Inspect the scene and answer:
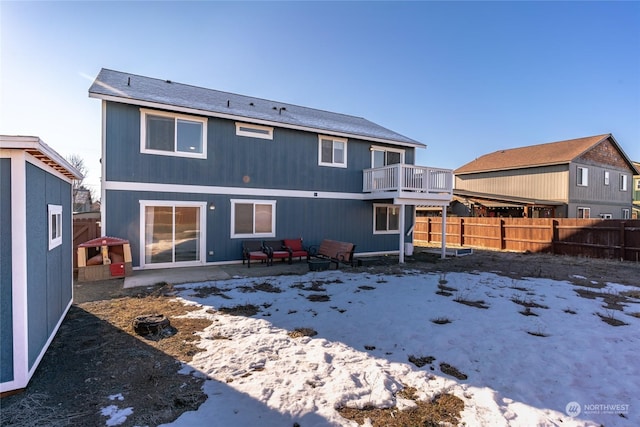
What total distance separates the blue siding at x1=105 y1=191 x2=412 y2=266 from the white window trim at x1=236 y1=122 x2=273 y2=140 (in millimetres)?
2296

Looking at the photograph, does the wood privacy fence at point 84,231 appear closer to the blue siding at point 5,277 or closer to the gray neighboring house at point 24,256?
the gray neighboring house at point 24,256

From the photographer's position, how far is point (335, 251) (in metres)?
10.9

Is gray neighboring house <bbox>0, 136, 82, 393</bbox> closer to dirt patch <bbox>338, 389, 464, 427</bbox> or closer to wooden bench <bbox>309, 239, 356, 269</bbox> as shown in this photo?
dirt patch <bbox>338, 389, 464, 427</bbox>

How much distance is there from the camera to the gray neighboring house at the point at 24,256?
309 centimetres

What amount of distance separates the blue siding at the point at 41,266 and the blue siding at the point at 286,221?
4.08 m

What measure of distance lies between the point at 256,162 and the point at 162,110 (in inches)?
131

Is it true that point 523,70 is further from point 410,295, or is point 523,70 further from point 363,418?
point 363,418

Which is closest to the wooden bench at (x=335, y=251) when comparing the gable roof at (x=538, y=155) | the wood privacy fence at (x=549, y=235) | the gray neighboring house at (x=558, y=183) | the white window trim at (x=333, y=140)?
the white window trim at (x=333, y=140)

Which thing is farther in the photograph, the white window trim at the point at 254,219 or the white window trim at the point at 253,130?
the white window trim at the point at 253,130

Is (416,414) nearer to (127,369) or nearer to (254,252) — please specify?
(127,369)

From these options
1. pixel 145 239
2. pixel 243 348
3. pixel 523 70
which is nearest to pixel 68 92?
pixel 145 239

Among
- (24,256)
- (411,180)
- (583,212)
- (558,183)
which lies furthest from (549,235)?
(24,256)

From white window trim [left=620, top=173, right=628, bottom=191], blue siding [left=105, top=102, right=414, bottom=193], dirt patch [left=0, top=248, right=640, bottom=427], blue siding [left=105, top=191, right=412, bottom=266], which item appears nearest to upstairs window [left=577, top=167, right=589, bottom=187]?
white window trim [left=620, top=173, right=628, bottom=191]

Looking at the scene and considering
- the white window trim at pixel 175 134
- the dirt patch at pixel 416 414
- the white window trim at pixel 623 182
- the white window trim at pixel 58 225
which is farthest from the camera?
the white window trim at pixel 623 182
